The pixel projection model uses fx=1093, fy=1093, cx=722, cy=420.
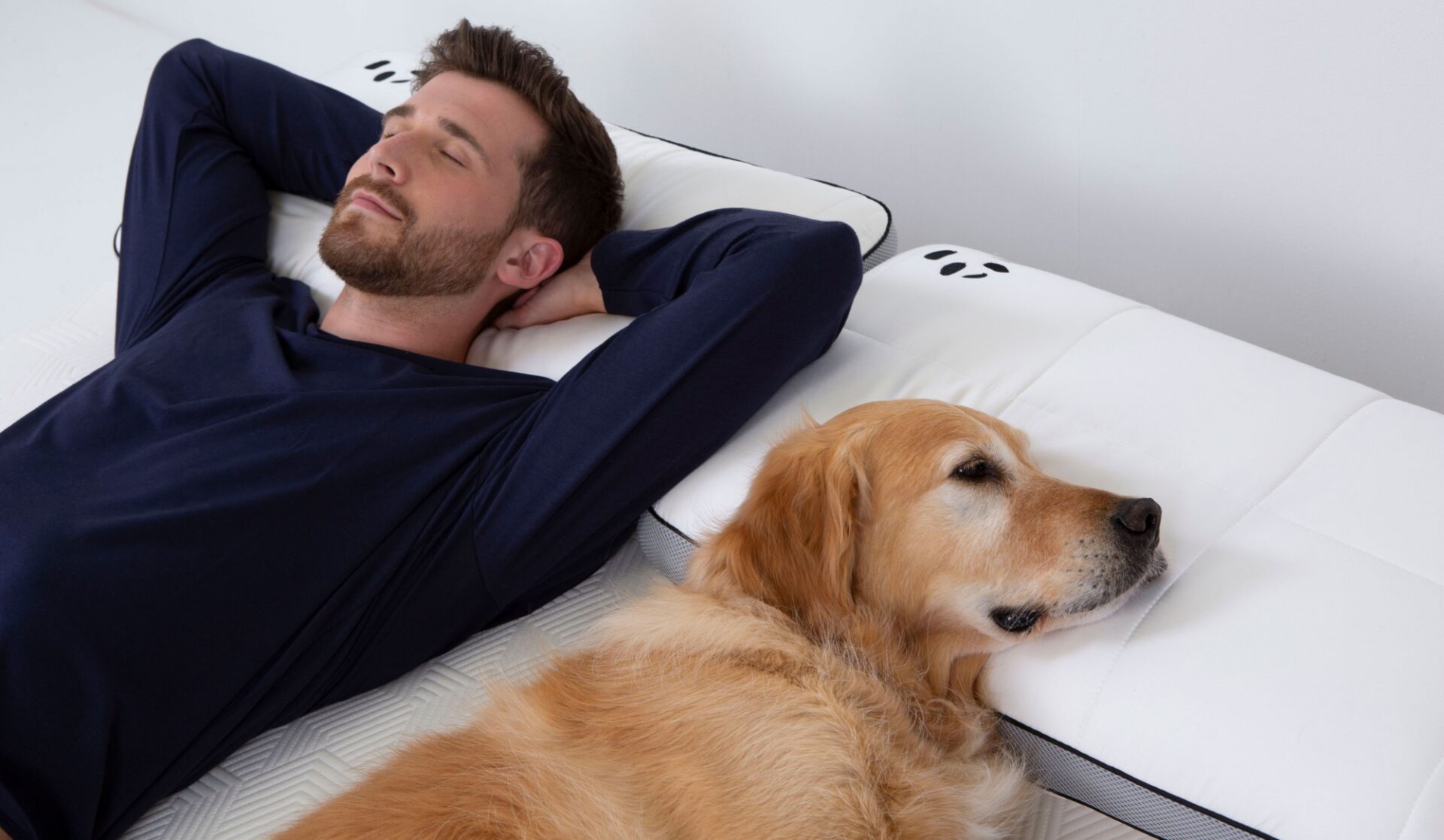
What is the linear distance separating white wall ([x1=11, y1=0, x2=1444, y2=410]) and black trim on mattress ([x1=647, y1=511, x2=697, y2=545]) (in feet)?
4.56

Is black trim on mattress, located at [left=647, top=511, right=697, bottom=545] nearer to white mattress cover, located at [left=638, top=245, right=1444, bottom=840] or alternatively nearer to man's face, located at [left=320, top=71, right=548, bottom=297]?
white mattress cover, located at [left=638, top=245, right=1444, bottom=840]

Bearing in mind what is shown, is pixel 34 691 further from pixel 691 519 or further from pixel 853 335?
pixel 853 335

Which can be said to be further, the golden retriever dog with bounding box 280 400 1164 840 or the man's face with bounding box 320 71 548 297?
the man's face with bounding box 320 71 548 297

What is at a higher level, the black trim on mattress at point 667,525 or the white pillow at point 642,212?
the white pillow at point 642,212

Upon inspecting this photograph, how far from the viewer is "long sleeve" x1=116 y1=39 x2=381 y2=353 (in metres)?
2.47

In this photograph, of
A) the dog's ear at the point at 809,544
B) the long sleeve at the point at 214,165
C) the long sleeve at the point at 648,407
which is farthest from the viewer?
the long sleeve at the point at 214,165

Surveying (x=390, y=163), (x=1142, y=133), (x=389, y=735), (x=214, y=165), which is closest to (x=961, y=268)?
(x=1142, y=133)

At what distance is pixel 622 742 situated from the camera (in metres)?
1.43

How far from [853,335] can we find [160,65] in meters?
1.97

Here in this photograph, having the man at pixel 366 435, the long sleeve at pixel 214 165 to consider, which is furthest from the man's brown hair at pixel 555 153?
the long sleeve at pixel 214 165

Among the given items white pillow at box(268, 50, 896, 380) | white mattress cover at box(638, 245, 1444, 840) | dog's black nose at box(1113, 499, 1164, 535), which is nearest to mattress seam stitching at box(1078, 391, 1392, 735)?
white mattress cover at box(638, 245, 1444, 840)

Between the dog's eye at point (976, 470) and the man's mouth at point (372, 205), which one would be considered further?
the man's mouth at point (372, 205)

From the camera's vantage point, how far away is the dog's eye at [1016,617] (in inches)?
58.4

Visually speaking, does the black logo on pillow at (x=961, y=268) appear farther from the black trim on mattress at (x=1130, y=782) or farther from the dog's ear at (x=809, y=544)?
the black trim on mattress at (x=1130, y=782)
